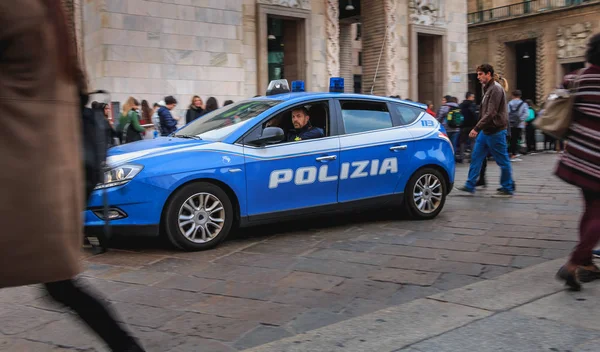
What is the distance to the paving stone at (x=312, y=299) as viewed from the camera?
394cm

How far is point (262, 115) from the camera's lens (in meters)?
6.16

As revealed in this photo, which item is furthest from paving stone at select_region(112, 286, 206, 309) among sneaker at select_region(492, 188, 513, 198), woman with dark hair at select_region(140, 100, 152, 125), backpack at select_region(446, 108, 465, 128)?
backpack at select_region(446, 108, 465, 128)

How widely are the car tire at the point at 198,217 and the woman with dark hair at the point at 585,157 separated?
117 inches

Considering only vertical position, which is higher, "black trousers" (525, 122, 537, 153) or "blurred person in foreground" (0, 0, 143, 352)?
"blurred person in foreground" (0, 0, 143, 352)

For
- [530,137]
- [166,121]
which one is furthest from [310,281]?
[530,137]

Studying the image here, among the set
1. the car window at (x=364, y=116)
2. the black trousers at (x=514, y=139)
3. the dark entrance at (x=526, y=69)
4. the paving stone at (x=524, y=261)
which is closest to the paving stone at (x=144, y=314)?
the paving stone at (x=524, y=261)

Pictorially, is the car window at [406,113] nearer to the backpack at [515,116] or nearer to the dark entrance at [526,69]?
the backpack at [515,116]

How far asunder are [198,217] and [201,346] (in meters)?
2.44

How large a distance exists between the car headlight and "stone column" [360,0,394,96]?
48.1ft

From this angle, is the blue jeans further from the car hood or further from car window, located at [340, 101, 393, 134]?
the car hood

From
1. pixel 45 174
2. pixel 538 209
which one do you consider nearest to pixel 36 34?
pixel 45 174

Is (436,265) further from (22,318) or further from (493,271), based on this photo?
(22,318)

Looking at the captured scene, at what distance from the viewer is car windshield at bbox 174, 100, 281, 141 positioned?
6.09 metres

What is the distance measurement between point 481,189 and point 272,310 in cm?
679
